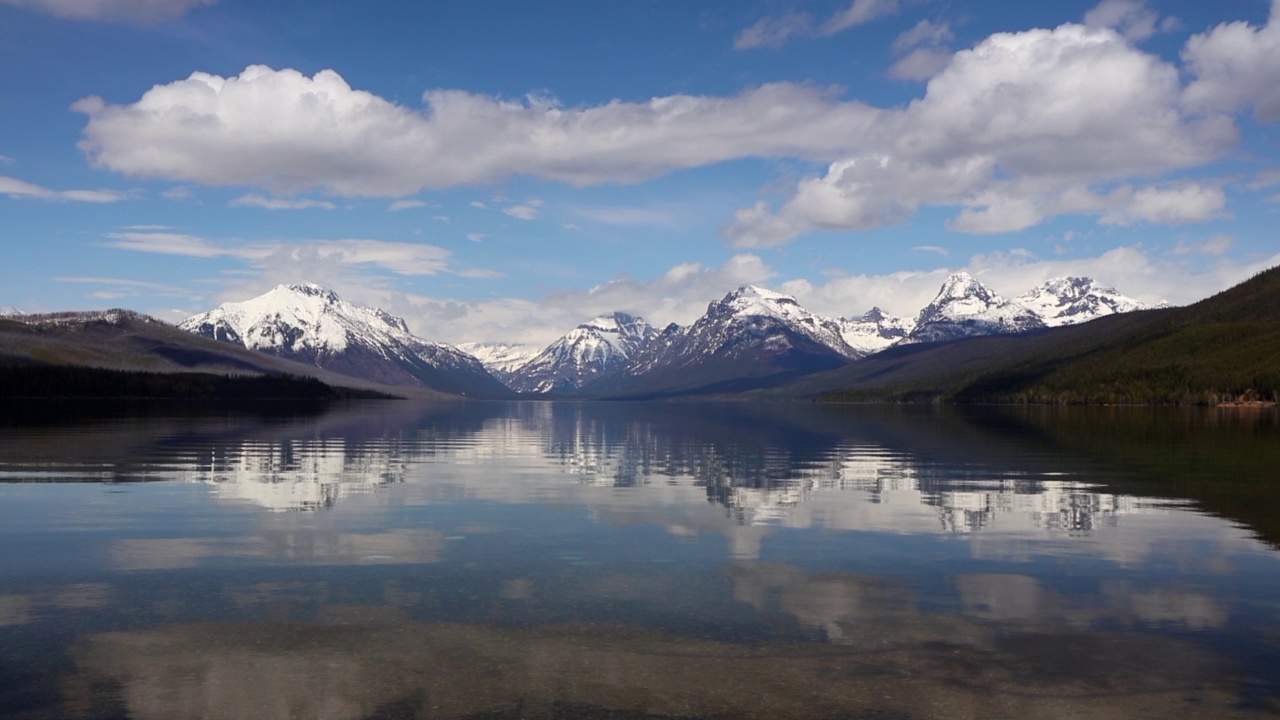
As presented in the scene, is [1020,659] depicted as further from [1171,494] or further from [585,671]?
[1171,494]

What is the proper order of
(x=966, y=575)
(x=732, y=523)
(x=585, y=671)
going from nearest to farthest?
(x=585, y=671)
(x=966, y=575)
(x=732, y=523)

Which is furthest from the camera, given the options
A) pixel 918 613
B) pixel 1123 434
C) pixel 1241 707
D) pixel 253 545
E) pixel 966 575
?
pixel 1123 434

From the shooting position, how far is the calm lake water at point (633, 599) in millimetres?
17547

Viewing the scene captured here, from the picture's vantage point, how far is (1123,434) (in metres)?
118

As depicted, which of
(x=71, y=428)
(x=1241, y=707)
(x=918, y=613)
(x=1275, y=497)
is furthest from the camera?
(x=71, y=428)

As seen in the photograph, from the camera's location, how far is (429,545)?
33.0m

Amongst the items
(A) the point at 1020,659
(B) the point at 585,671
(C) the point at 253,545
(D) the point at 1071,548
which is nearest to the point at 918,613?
(A) the point at 1020,659

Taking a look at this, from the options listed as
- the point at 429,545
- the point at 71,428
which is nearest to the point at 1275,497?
the point at 429,545

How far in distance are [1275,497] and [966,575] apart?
96.2 ft

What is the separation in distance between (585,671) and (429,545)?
15.6m

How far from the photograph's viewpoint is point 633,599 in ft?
81.7

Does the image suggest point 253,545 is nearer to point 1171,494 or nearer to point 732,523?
point 732,523

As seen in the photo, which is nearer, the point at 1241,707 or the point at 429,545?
the point at 1241,707

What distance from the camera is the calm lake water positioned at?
17.5 meters
